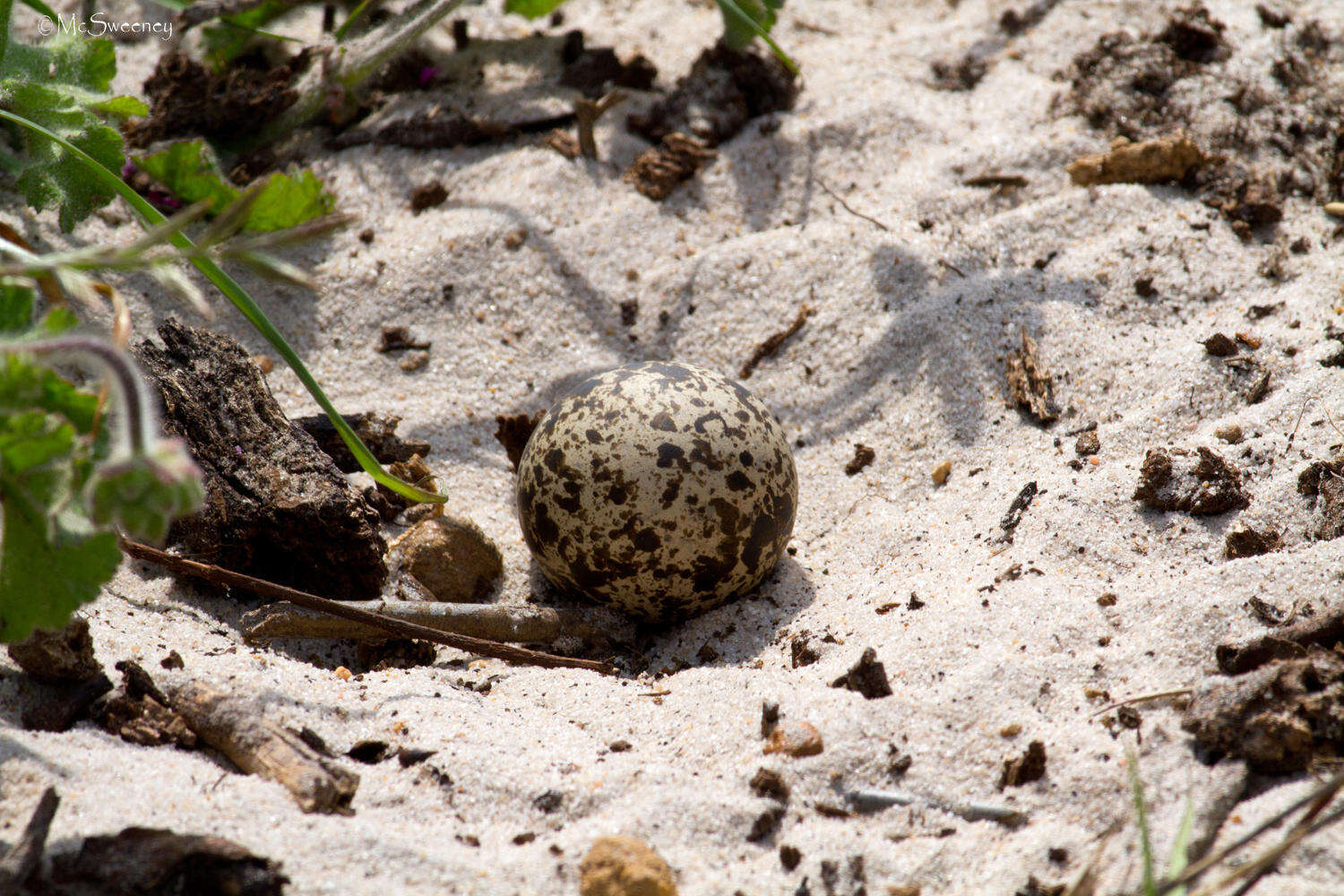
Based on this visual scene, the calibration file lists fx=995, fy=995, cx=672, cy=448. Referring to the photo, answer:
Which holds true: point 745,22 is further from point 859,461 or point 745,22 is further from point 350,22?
point 859,461

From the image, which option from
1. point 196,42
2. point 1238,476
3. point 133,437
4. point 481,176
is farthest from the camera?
point 196,42

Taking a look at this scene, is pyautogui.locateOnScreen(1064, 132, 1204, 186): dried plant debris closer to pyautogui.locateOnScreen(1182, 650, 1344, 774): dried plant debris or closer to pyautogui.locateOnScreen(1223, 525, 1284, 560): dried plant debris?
pyautogui.locateOnScreen(1223, 525, 1284, 560): dried plant debris

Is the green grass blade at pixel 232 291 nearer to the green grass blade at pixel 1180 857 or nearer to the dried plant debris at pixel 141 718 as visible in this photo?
the dried plant debris at pixel 141 718

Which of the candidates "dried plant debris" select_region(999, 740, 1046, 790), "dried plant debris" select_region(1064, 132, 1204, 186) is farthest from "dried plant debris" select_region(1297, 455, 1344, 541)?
"dried plant debris" select_region(1064, 132, 1204, 186)

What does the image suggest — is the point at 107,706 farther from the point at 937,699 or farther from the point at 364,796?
the point at 937,699

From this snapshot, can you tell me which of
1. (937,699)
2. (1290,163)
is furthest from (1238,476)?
(1290,163)
